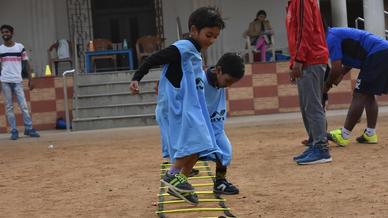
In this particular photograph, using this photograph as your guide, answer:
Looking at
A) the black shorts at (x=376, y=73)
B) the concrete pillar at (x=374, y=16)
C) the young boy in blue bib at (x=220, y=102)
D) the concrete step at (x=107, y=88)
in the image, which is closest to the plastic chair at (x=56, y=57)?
the concrete step at (x=107, y=88)

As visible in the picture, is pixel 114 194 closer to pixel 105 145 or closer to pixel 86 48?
pixel 105 145

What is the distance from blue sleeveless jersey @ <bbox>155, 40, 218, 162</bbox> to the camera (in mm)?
3922

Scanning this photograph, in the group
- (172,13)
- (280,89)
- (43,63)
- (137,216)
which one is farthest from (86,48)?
(137,216)

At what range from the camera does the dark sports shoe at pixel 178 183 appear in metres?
3.93

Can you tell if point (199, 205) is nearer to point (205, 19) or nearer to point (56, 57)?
point (205, 19)

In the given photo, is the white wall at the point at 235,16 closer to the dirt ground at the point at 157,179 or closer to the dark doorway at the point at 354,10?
the dark doorway at the point at 354,10

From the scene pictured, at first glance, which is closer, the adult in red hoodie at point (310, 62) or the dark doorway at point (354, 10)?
the adult in red hoodie at point (310, 62)

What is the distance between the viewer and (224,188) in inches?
169

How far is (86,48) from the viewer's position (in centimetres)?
1294

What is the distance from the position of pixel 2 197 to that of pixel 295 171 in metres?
2.29

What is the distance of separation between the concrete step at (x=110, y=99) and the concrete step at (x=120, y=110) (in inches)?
5.9

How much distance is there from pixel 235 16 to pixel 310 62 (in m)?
8.38

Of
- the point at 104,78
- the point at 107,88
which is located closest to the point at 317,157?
the point at 107,88

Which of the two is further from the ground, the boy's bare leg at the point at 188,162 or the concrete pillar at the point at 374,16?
the concrete pillar at the point at 374,16
